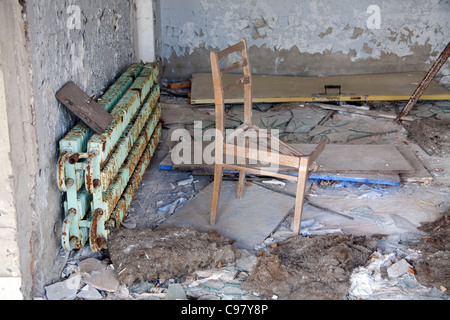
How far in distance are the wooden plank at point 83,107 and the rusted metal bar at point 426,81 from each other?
350 centimetres

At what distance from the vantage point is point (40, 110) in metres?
2.51

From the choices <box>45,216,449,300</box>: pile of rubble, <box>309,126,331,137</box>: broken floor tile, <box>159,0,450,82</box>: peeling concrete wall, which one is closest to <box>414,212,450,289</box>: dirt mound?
<box>45,216,449,300</box>: pile of rubble

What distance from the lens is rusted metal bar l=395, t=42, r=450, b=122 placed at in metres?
4.92

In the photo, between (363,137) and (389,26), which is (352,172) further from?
(389,26)

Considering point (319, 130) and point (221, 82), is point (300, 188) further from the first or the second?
point (319, 130)

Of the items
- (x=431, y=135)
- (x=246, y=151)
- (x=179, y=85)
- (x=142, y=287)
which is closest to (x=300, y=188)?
(x=246, y=151)

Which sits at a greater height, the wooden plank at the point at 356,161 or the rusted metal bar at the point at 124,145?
the rusted metal bar at the point at 124,145

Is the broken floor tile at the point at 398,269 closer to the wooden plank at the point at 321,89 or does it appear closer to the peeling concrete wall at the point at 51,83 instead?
the peeling concrete wall at the point at 51,83

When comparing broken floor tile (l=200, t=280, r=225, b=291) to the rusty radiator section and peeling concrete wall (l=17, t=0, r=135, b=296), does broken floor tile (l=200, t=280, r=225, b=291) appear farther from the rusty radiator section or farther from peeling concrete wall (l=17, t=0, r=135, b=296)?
peeling concrete wall (l=17, t=0, r=135, b=296)

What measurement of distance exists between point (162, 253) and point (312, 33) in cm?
493

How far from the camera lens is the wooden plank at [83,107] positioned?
2.76m

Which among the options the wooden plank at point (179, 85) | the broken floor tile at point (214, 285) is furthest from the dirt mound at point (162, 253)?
the wooden plank at point (179, 85)

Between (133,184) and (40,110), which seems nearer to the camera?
(40,110)

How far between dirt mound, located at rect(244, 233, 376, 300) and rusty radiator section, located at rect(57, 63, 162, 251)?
950 millimetres
